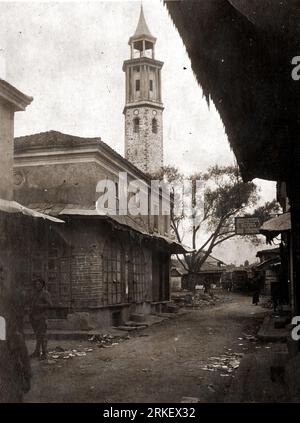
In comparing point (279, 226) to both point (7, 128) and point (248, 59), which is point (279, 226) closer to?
point (7, 128)

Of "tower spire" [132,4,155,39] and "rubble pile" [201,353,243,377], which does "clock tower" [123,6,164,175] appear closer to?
"tower spire" [132,4,155,39]

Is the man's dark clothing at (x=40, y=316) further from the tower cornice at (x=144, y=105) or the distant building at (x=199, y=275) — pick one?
the distant building at (x=199, y=275)

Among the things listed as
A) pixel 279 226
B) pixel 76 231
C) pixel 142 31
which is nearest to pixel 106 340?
pixel 76 231

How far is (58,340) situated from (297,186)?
8.79m

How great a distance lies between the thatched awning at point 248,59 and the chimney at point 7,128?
6.55m

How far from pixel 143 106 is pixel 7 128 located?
34.6 metres

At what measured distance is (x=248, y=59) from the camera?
13.0 feet

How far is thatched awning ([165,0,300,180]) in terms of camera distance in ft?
11.0

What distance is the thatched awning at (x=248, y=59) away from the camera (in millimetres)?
3339

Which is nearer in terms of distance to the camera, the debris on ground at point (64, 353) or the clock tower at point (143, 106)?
the debris on ground at point (64, 353)

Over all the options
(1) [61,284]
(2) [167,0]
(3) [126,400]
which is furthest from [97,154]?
(2) [167,0]

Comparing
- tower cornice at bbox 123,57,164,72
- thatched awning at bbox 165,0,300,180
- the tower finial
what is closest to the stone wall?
tower cornice at bbox 123,57,164,72

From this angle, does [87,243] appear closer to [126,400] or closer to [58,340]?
[58,340]

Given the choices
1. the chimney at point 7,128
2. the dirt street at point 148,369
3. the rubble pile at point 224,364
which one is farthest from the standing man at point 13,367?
the chimney at point 7,128
